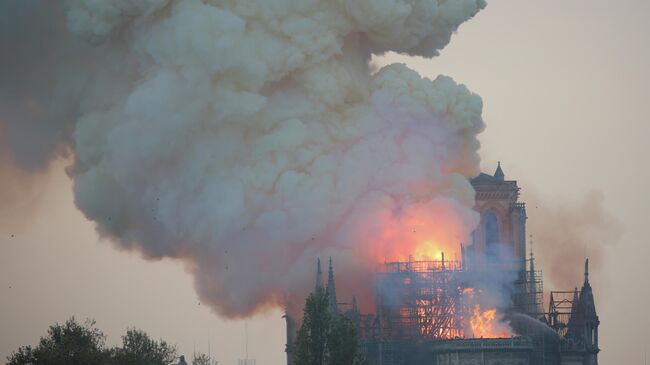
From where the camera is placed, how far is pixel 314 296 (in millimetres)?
198125

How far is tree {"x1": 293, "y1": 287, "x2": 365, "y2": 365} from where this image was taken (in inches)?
7648

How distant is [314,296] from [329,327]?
118 inches

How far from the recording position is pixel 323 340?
19538 centimetres

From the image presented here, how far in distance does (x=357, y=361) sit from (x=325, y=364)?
2.18m

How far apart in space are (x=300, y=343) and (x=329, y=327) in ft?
8.24

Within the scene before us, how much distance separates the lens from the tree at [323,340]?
637 feet

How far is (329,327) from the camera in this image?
196m

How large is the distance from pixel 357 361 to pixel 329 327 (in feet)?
9.68

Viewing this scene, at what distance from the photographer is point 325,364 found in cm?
19550

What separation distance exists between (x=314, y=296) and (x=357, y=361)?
18.4 ft

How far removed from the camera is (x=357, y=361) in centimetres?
19588

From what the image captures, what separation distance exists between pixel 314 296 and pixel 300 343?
178 inches
